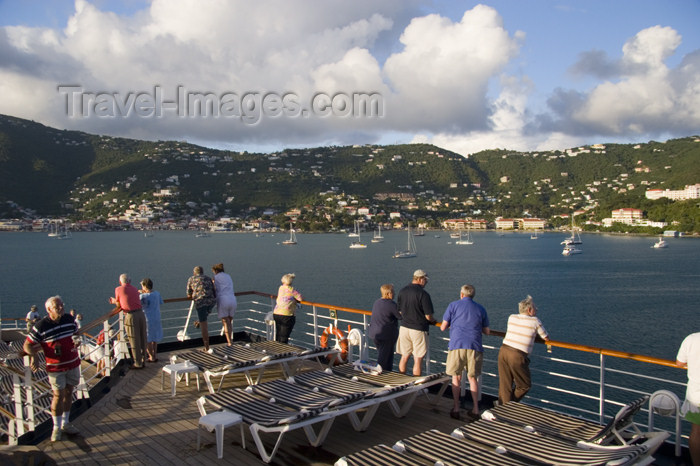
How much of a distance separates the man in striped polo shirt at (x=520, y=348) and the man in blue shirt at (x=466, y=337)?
0.27 metres

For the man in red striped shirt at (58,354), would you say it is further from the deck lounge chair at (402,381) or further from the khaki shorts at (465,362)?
the khaki shorts at (465,362)

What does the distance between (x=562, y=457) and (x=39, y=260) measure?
73478 mm

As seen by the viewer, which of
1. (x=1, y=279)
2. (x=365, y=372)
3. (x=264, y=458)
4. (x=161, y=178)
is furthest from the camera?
(x=161, y=178)

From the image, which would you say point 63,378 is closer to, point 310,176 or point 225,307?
point 225,307

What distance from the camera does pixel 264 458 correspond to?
3684 mm

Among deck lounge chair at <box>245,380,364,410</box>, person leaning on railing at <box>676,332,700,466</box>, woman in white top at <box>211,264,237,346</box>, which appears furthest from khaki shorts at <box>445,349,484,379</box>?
woman in white top at <box>211,264,237,346</box>

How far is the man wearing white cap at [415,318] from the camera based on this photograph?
505 centimetres

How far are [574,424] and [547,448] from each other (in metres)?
0.60

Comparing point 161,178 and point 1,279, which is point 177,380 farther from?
point 161,178

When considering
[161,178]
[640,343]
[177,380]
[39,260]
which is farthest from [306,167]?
[177,380]

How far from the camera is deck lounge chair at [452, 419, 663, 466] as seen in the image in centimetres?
300

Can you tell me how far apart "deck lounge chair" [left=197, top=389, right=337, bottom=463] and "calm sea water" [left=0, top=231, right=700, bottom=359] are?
808 inches

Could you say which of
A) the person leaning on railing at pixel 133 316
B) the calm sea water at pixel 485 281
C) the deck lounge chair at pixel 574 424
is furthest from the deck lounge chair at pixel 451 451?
the calm sea water at pixel 485 281

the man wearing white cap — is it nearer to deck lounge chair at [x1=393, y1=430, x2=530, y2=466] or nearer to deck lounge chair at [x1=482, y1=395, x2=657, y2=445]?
deck lounge chair at [x1=482, y1=395, x2=657, y2=445]
